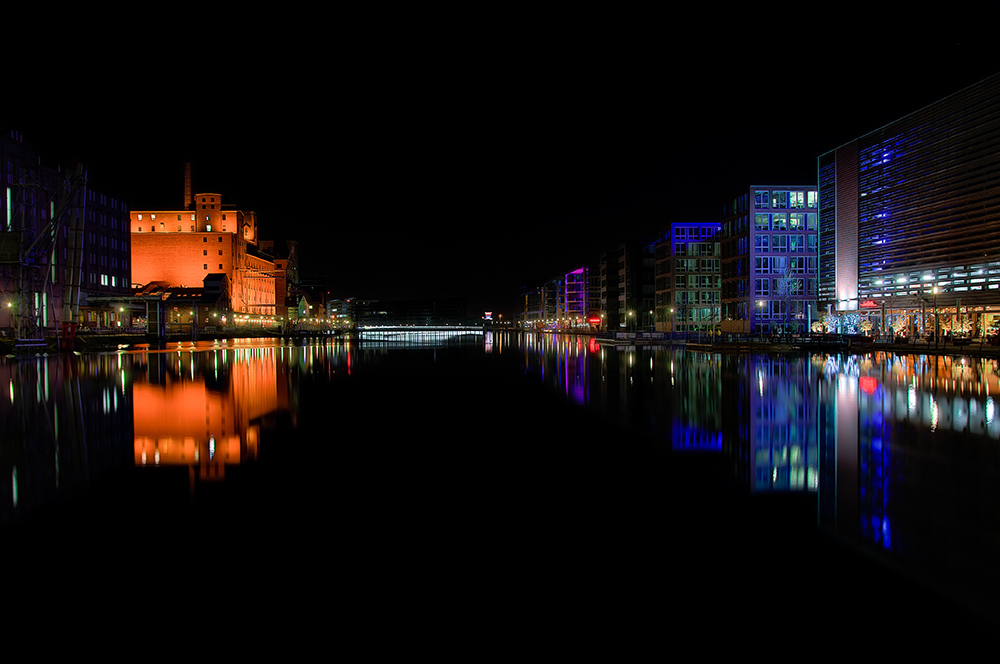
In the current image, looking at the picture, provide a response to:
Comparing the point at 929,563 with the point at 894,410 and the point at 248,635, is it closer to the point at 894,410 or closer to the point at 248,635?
the point at 248,635

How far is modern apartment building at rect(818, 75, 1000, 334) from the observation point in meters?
52.2

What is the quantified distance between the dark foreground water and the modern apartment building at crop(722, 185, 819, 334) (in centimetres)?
6602

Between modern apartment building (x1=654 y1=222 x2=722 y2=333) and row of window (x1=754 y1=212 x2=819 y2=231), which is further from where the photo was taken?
modern apartment building (x1=654 y1=222 x2=722 y2=333)

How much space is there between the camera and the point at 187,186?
13325 centimetres

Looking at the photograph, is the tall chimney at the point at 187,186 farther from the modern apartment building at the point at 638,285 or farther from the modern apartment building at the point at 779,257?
the modern apartment building at the point at 779,257

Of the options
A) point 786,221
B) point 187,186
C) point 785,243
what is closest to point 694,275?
point 785,243

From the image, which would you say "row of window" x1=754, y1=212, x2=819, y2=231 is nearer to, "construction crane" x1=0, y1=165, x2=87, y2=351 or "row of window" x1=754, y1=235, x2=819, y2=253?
"row of window" x1=754, y1=235, x2=819, y2=253

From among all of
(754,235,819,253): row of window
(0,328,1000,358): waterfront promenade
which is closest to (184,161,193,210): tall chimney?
(0,328,1000,358): waterfront promenade

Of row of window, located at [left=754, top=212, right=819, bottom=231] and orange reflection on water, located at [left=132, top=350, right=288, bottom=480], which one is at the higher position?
row of window, located at [left=754, top=212, right=819, bottom=231]

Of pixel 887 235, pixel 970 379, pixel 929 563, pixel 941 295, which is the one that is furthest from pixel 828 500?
pixel 887 235

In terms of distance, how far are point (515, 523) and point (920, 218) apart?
70.9 meters

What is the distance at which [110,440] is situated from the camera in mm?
11992

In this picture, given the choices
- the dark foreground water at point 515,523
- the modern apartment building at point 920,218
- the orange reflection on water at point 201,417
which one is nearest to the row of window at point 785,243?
the modern apartment building at point 920,218

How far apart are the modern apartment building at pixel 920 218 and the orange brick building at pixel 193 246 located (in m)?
109
